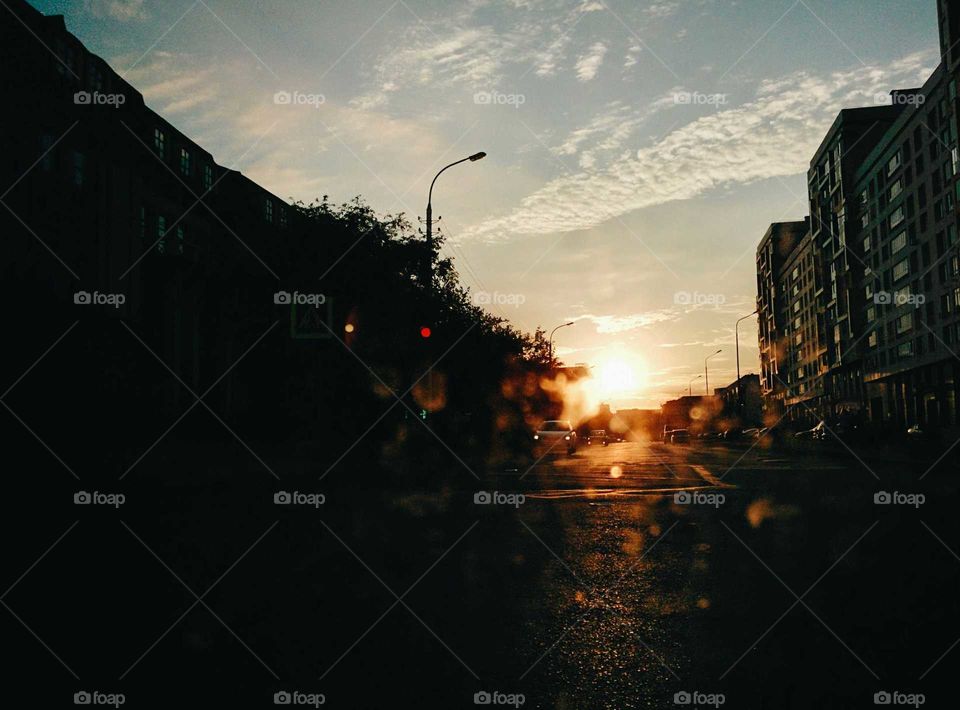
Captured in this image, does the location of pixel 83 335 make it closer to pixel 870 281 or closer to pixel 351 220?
pixel 351 220

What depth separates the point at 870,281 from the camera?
70.1 m

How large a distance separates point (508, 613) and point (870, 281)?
73.5 meters

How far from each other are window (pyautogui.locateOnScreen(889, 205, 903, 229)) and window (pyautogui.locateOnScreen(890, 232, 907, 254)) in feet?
3.27

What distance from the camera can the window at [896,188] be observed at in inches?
2398

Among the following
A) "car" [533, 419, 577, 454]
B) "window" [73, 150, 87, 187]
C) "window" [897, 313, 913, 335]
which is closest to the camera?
"window" [73, 150, 87, 187]

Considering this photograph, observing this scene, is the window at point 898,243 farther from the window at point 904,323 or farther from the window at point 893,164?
the window at point 904,323

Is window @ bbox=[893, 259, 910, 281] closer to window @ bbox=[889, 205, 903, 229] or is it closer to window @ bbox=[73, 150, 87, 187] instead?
window @ bbox=[889, 205, 903, 229]

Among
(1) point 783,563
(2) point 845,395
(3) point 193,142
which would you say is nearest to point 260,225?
(3) point 193,142

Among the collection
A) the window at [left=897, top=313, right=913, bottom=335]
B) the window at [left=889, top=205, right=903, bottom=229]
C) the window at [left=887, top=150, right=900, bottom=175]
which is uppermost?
the window at [left=887, top=150, right=900, bottom=175]

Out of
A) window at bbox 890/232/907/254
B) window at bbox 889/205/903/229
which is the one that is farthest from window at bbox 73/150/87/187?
window at bbox 889/205/903/229

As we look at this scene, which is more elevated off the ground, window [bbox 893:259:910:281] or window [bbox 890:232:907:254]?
window [bbox 890:232:907:254]

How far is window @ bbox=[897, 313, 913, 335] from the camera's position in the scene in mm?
59844

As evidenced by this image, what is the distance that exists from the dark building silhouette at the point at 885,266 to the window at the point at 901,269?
16 cm

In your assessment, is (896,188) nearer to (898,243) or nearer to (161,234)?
(898,243)
